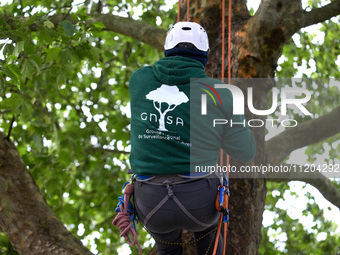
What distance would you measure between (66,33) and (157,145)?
65.1 inches

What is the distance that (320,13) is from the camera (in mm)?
4008

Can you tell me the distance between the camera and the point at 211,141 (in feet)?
8.24

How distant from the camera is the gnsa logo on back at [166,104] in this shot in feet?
8.08

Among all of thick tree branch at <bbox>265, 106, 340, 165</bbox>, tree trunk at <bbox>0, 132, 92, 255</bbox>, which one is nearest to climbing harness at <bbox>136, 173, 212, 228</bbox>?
tree trunk at <bbox>0, 132, 92, 255</bbox>

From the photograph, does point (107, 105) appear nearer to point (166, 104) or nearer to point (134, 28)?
point (134, 28)

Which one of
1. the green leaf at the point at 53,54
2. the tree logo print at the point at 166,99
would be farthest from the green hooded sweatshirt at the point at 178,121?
the green leaf at the point at 53,54

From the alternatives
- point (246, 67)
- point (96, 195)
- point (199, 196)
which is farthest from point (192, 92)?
point (96, 195)

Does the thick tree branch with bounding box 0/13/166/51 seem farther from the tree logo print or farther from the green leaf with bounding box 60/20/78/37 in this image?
the tree logo print

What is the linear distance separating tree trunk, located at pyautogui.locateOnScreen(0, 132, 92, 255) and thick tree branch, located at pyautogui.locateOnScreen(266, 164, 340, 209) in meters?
1.92

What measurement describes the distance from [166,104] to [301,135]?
2130mm

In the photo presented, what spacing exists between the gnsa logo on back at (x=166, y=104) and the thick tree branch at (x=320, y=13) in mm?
1859

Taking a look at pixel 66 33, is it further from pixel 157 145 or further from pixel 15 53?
pixel 157 145

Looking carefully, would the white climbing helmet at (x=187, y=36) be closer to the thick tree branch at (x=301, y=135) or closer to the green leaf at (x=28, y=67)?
the green leaf at (x=28, y=67)

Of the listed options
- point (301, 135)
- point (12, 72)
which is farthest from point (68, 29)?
point (301, 135)
